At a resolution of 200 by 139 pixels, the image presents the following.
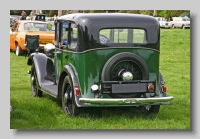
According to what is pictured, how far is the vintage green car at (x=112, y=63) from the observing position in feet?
26.7

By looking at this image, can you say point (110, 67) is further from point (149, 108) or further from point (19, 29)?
point (19, 29)

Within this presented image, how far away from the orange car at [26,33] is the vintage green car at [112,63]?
3.05m

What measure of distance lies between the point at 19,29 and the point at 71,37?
13.9 feet

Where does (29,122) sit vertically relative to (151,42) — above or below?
below

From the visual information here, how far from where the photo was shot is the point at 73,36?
8.64 meters

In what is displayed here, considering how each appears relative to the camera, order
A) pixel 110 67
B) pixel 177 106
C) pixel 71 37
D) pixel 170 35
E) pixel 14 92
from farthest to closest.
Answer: pixel 170 35, pixel 14 92, pixel 177 106, pixel 71 37, pixel 110 67

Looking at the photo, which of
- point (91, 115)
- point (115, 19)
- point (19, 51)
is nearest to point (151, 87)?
point (91, 115)

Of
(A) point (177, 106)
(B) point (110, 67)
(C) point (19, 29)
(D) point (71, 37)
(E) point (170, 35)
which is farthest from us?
(C) point (19, 29)

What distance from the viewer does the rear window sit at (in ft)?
27.2

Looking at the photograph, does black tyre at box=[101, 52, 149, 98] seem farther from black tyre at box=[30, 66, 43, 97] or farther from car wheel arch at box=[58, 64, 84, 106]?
black tyre at box=[30, 66, 43, 97]

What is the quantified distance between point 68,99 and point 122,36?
127 centimetres

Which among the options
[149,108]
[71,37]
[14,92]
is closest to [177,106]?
[149,108]

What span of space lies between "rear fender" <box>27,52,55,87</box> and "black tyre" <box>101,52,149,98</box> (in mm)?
1845

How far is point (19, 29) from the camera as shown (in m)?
12.7
